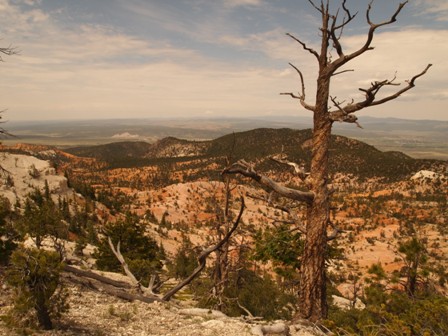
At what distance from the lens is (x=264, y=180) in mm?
5578

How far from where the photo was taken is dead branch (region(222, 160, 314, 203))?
528 centimetres

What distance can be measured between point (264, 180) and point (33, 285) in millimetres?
4055

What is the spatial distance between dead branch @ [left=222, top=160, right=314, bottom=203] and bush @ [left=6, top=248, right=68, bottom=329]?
10.2 ft

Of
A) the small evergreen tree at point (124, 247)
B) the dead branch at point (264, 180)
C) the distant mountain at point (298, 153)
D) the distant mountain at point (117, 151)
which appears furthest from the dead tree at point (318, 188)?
the distant mountain at point (117, 151)

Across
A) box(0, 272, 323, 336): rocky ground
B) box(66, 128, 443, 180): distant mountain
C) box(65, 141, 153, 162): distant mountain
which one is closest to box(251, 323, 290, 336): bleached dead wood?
box(0, 272, 323, 336): rocky ground

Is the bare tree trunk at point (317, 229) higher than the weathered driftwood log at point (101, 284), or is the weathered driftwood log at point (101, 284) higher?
the bare tree trunk at point (317, 229)

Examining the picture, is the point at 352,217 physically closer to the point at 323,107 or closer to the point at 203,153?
the point at 323,107

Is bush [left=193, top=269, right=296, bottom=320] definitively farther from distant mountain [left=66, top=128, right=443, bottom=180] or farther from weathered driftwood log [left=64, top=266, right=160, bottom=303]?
distant mountain [left=66, top=128, right=443, bottom=180]

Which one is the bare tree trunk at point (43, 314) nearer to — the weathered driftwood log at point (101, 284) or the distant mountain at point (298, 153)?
the weathered driftwood log at point (101, 284)

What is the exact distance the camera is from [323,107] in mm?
5816

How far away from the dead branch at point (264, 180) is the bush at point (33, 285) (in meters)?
3.12

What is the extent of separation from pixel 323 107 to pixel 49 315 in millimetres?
6003

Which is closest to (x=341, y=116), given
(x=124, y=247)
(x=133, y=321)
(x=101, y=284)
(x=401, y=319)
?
(x=401, y=319)

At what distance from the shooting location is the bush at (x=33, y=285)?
14.9 feet
